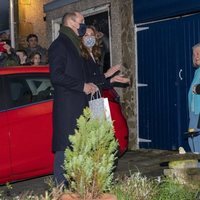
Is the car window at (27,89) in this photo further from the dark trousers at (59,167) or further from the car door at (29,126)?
the dark trousers at (59,167)

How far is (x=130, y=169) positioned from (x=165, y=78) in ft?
6.28

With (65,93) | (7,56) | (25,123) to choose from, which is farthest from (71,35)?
(7,56)

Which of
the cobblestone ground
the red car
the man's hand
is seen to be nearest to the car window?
the red car

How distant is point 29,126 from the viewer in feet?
23.5

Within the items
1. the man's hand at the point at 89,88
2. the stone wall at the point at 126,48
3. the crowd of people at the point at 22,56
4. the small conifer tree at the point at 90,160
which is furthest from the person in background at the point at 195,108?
the crowd of people at the point at 22,56

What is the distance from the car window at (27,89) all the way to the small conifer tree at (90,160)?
2.79 metres

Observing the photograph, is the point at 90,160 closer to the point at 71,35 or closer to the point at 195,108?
the point at 71,35

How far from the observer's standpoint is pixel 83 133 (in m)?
4.59

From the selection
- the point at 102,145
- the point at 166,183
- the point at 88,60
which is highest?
the point at 88,60

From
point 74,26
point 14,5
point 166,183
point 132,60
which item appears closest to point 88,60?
point 74,26

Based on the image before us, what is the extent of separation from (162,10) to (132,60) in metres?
1.28

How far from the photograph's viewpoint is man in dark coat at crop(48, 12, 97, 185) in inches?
231

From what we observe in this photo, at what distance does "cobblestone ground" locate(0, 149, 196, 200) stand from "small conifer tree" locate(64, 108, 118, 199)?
171 centimetres

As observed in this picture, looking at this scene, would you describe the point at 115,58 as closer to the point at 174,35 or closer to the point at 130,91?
the point at 130,91
